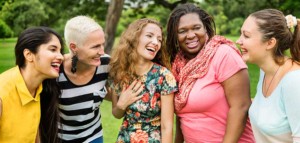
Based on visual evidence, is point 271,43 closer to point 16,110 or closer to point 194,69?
point 194,69

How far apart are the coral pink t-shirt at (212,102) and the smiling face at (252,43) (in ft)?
0.49

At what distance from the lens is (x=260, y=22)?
2406mm

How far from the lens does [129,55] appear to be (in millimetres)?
2801

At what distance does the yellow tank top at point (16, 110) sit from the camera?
2389 mm

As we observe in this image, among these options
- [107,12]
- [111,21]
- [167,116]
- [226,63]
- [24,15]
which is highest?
[226,63]

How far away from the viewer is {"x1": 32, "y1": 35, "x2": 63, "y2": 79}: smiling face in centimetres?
250

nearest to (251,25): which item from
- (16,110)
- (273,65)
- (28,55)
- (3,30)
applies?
(273,65)

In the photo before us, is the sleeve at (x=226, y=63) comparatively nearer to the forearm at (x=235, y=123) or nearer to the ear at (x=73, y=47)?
the forearm at (x=235, y=123)

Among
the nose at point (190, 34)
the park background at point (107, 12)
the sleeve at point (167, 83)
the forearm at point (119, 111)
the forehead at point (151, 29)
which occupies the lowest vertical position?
the park background at point (107, 12)

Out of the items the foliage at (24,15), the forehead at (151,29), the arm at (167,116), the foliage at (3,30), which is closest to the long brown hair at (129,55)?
the forehead at (151,29)

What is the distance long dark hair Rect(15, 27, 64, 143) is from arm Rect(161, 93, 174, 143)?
28.1 inches

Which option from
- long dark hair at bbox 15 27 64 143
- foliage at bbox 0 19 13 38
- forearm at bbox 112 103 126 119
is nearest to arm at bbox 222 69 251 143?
forearm at bbox 112 103 126 119

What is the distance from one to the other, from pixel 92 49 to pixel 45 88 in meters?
0.41

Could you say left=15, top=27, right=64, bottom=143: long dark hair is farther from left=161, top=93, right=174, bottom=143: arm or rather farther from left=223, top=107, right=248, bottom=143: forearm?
left=223, top=107, right=248, bottom=143: forearm
